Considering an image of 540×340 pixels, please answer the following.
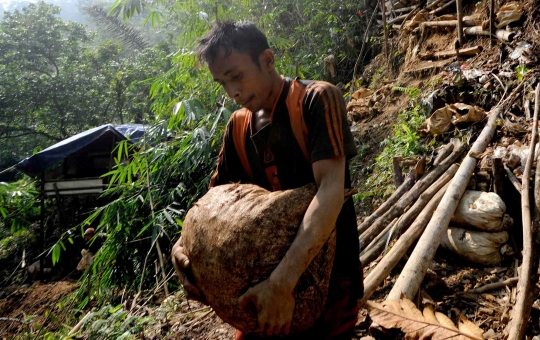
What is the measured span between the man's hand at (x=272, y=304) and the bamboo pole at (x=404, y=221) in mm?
1364

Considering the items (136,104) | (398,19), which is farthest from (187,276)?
(136,104)

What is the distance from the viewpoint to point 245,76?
116cm

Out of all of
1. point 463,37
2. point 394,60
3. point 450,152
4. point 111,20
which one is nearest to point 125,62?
point 111,20

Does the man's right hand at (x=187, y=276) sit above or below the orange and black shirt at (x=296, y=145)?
below

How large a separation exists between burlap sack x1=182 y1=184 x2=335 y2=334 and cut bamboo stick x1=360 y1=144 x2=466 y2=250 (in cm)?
142

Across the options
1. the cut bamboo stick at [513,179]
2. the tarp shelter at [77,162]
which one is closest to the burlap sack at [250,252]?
the cut bamboo stick at [513,179]

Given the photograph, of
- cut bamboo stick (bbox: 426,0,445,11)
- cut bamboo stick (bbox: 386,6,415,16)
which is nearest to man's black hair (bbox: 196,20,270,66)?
cut bamboo stick (bbox: 426,0,445,11)

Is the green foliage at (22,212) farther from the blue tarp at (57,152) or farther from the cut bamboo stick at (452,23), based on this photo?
the cut bamboo stick at (452,23)

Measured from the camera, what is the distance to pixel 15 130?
1354 centimetres

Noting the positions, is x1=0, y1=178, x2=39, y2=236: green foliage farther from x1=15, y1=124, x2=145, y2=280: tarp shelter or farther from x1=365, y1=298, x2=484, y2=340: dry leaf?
x1=365, y1=298, x2=484, y2=340: dry leaf

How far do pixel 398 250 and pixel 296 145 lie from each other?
1.16 m

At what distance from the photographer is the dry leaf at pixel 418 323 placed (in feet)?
4.23

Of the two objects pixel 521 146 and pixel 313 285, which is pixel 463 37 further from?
pixel 313 285

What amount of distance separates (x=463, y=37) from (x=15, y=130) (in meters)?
15.0
